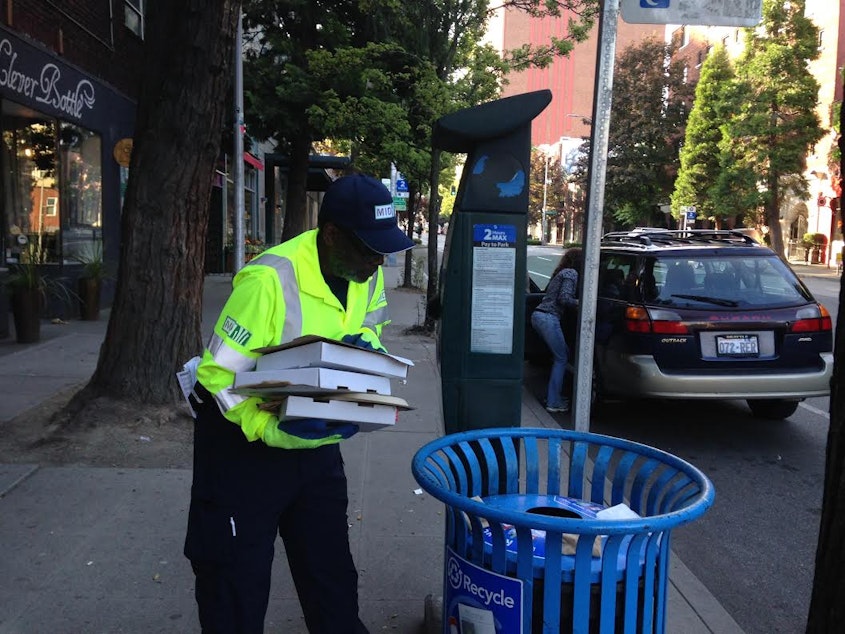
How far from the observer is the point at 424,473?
209cm

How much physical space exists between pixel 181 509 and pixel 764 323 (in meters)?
4.58

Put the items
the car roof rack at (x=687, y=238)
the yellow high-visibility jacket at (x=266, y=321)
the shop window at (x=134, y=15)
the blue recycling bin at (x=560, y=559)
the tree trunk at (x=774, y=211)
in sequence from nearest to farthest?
the blue recycling bin at (x=560, y=559) < the yellow high-visibility jacket at (x=266, y=321) < the car roof rack at (x=687, y=238) < the shop window at (x=134, y=15) < the tree trunk at (x=774, y=211)

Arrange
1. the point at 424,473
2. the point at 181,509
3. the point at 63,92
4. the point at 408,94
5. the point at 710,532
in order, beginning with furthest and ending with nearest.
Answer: the point at 408,94 < the point at 63,92 < the point at 710,532 < the point at 181,509 < the point at 424,473

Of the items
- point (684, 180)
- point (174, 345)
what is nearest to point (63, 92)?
point (174, 345)

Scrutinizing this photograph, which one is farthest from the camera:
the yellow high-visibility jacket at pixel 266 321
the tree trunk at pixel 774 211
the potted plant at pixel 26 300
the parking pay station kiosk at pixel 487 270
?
the tree trunk at pixel 774 211

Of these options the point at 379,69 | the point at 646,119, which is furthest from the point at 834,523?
the point at 646,119

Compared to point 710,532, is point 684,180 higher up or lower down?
higher up

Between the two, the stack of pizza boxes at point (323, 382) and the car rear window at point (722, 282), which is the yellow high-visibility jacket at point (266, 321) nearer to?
the stack of pizza boxes at point (323, 382)

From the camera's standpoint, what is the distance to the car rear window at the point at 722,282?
6.01 metres

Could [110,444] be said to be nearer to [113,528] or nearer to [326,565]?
[113,528]

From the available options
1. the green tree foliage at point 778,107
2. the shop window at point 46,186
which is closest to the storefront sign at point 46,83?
the shop window at point 46,186

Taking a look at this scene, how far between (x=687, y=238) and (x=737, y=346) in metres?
1.64

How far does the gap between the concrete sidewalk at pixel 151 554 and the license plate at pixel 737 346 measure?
2450 mm

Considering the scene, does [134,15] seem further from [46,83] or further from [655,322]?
[655,322]
